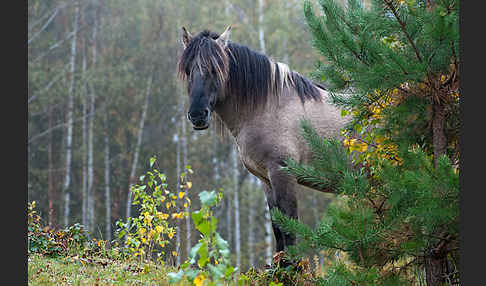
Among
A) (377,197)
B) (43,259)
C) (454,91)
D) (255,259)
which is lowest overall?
(255,259)

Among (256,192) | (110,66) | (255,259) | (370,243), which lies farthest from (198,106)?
(255,259)

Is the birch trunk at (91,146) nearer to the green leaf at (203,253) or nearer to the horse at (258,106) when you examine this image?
the horse at (258,106)

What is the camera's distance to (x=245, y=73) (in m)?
4.66

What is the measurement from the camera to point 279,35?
1603 cm

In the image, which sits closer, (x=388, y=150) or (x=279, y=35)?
(x=388, y=150)

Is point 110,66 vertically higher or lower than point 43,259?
higher

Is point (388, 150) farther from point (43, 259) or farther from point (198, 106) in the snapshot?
point (43, 259)

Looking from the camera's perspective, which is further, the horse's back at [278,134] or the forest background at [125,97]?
the forest background at [125,97]

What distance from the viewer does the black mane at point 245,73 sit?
4.50 metres

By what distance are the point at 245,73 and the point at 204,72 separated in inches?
18.5

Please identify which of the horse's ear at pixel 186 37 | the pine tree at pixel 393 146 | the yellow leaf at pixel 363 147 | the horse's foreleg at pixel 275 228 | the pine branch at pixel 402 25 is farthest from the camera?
the horse's ear at pixel 186 37

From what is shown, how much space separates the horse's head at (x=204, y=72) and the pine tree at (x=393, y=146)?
126 centimetres

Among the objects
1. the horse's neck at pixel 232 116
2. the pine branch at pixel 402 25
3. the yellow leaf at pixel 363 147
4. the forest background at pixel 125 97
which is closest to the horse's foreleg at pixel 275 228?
the horse's neck at pixel 232 116

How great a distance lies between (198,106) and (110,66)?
47.7 feet
